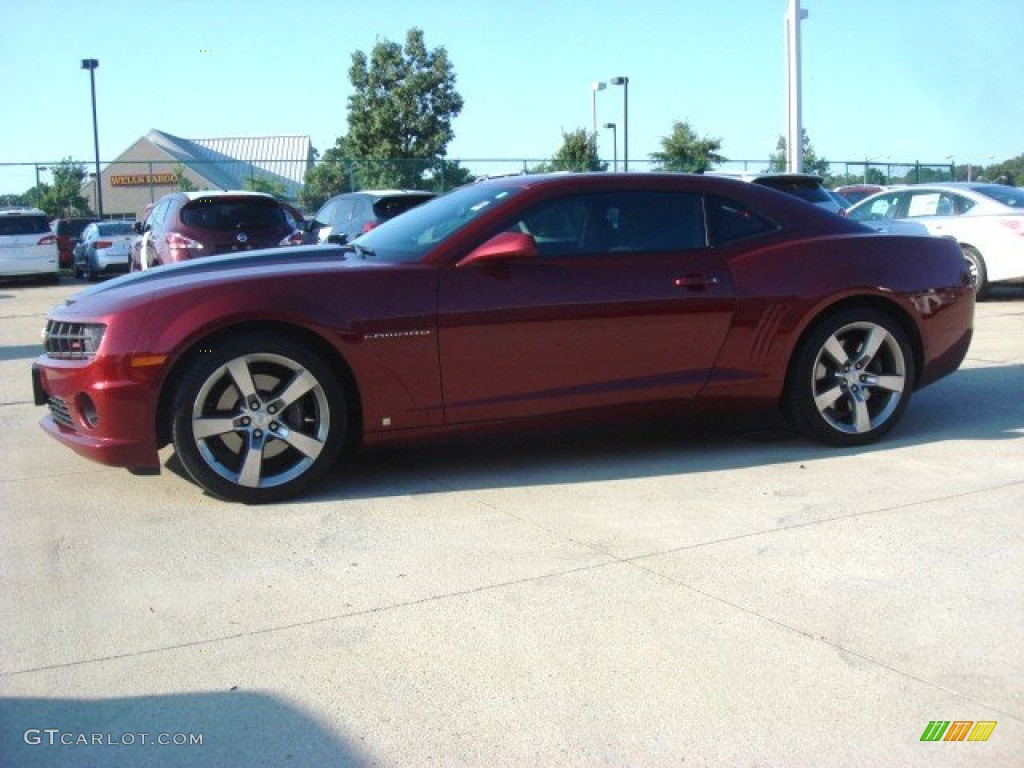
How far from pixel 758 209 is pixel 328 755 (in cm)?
408

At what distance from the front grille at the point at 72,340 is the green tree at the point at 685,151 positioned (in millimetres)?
28093

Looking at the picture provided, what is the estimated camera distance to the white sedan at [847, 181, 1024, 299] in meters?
13.3

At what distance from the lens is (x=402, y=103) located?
1615 inches

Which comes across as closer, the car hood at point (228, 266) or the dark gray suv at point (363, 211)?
the car hood at point (228, 266)

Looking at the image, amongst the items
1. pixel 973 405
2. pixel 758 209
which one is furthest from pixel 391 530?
pixel 973 405

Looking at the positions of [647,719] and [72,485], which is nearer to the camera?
[647,719]

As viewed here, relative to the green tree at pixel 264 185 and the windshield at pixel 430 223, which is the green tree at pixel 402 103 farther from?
the windshield at pixel 430 223

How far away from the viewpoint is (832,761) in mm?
2838

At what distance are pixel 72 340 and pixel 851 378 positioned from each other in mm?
3968

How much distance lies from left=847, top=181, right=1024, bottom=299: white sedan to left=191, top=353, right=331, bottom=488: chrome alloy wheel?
9.44m

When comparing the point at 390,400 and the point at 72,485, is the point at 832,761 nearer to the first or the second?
the point at 390,400

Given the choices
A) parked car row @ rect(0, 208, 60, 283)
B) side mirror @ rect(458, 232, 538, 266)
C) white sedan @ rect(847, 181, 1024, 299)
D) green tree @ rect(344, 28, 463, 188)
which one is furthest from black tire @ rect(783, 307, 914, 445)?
green tree @ rect(344, 28, 463, 188)

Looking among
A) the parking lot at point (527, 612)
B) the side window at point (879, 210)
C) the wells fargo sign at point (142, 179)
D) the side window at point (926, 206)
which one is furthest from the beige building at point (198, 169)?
the parking lot at point (527, 612)
